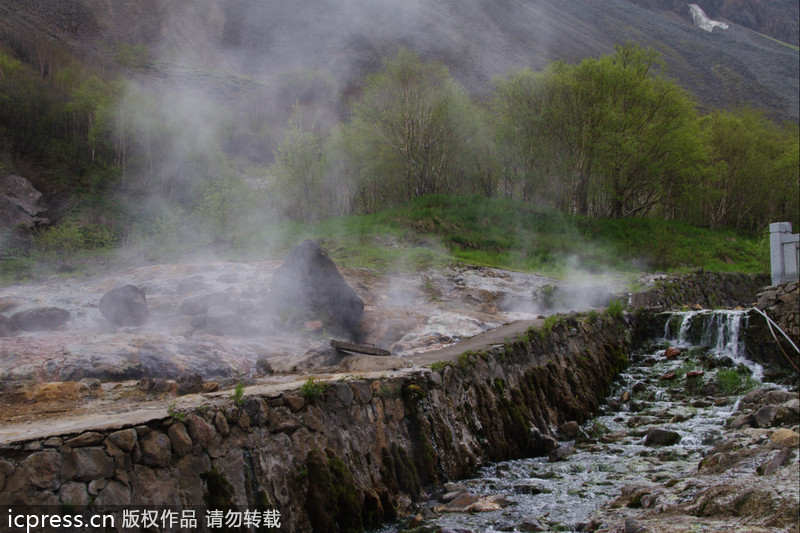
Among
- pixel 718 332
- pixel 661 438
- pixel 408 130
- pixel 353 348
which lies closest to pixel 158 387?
pixel 353 348

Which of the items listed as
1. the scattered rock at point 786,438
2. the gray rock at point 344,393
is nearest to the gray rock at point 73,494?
the gray rock at point 344,393

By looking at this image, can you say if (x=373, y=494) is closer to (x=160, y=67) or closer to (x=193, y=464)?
(x=193, y=464)

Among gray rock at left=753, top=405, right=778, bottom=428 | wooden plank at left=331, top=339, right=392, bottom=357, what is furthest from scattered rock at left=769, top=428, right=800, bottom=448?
wooden plank at left=331, top=339, right=392, bottom=357

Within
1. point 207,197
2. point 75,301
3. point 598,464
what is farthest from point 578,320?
point 207,197

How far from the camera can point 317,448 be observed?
15.7 ft

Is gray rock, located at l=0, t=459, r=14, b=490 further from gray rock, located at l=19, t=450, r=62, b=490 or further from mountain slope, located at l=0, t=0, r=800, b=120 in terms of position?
mountain slope, located at l=0, t=0, r=800, b=120

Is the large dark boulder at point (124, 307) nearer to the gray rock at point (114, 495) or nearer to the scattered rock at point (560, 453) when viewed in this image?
the scattered rock at point (560, 453)

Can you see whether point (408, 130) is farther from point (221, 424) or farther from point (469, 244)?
point (221, 424)

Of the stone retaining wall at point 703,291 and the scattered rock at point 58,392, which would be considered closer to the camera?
the scattered rock at point 58,392

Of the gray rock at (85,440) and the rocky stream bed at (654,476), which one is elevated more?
the gray rock at (85,440)

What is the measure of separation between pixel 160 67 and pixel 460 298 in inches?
863

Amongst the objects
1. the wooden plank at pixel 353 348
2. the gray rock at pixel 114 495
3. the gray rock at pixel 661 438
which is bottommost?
the gray rock at pixel 661 438

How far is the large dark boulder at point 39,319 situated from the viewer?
9.70 meters

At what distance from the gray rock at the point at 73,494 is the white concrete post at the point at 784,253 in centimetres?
1515
